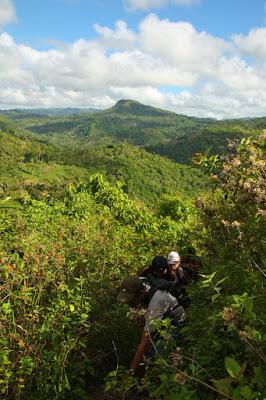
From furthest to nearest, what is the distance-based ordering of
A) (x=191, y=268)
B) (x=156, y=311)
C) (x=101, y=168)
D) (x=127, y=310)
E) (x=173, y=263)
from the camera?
(x=101, y=168)
(x=191, y=268)
(x=173, y=263)
(x=127, y=310)
(x=156, y=311)

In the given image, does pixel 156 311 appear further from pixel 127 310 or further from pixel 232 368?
pixel 232 368

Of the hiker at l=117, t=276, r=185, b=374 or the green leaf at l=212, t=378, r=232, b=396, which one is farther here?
the hiker at l=117, t=276, r=185, b=374

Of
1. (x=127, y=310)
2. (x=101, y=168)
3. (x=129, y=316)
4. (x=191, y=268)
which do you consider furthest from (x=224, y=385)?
(x=101, y=168)

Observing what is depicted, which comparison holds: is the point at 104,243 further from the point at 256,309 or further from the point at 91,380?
the point at 256,309

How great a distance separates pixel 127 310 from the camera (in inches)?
191

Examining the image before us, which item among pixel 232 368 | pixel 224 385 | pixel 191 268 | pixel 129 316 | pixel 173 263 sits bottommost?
pixel 191 268

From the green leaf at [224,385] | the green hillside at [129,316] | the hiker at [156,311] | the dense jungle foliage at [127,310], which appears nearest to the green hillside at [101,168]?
the dense jungle foliage at [127,310]

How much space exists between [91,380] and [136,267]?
2.17m

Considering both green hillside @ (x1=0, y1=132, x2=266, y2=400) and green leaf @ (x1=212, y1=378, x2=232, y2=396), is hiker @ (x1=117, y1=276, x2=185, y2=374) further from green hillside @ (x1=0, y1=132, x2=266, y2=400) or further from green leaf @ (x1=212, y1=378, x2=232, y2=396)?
green leaf @ (x1=212, y1=378, x2=232, y2=396)

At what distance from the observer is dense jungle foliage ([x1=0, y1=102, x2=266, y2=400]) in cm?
252

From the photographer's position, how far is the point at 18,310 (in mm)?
4172

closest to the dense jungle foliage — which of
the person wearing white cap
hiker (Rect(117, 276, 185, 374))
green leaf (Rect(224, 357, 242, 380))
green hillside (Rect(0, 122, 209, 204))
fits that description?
green leaf (Rect(224, 357, 242, 380))

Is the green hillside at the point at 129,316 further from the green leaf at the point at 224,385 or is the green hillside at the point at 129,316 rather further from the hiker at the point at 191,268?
the hiker at the point at 191,268

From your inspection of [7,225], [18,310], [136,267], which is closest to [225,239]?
[18,310]
